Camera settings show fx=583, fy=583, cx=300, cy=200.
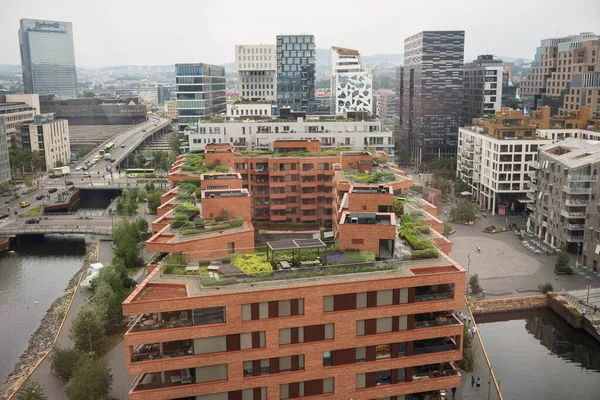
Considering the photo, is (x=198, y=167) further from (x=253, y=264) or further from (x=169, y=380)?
(x=169, y=380)

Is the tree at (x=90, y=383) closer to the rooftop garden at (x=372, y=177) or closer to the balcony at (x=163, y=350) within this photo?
the balcony at (x=163, y=350)

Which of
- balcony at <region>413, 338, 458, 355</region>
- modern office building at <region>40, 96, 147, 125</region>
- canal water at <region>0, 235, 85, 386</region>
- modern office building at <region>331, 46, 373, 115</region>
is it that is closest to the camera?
balcony at <region>413, 338, 458, 355</region>

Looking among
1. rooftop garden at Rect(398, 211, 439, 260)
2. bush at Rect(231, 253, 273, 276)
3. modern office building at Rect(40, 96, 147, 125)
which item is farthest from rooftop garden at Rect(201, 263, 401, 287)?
modern office building at Rect(40, 96, 147, 125)

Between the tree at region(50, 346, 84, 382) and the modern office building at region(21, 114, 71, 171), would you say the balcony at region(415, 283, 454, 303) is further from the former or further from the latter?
the modern office building at region(21, 114, 71, 171)

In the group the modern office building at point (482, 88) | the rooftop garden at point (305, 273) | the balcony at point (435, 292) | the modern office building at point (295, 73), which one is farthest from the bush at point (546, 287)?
the modern office building at point (295, 73)

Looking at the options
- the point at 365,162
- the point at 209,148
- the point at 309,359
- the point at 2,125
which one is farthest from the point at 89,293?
the point at 2,125

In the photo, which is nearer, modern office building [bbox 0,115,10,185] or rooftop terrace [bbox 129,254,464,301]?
rooftop terrace [bbox 129,254,464,301]

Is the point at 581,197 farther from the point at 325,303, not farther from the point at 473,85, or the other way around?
the point at 473,85
